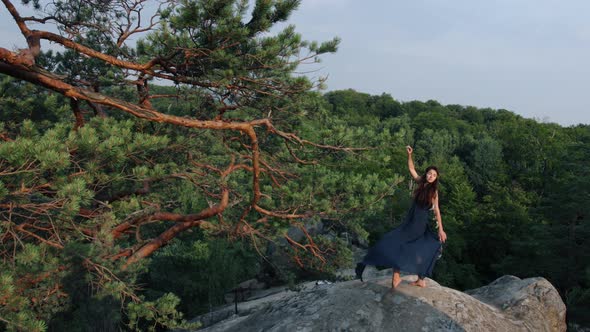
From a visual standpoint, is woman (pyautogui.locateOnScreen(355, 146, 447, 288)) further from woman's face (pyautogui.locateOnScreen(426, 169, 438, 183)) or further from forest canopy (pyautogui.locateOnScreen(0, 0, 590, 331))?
forest canopy (pyautogui.locateOnScreen(0, 0, 590, 331))

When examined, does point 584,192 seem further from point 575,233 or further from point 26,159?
point 26,159

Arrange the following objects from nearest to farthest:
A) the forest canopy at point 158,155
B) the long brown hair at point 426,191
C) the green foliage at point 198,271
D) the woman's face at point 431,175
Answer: the forest canopy at point 158,155
the woman's face at point 431,175
the long brown hair at point 426,191
the green foliage at point 198,271

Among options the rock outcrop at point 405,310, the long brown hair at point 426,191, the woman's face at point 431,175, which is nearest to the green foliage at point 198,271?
the rock outcrop at point 405,310

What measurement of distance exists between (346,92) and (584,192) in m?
63.1

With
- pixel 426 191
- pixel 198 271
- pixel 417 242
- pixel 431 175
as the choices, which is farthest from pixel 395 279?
pixel 198 271

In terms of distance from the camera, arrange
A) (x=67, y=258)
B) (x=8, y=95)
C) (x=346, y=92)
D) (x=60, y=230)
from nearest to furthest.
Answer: (x=67, y=258) < (x=60, y=230) < (x=8, y=95) < (x=346, y=92)

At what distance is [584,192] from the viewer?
74.1 feet

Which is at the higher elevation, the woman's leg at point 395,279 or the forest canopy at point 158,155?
the forest canopy at point 158,155

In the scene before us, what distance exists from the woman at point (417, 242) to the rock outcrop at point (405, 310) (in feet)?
1.08

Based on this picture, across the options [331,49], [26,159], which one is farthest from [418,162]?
[26,159]

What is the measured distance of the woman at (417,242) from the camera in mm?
6609

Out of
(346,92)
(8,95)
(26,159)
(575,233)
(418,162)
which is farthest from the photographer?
(346,92)

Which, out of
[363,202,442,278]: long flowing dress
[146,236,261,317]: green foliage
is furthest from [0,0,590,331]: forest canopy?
[146,236,261,317]: green foliage

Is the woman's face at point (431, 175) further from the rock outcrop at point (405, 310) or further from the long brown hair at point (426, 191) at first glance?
the rock outcrop at point (405, 310)
